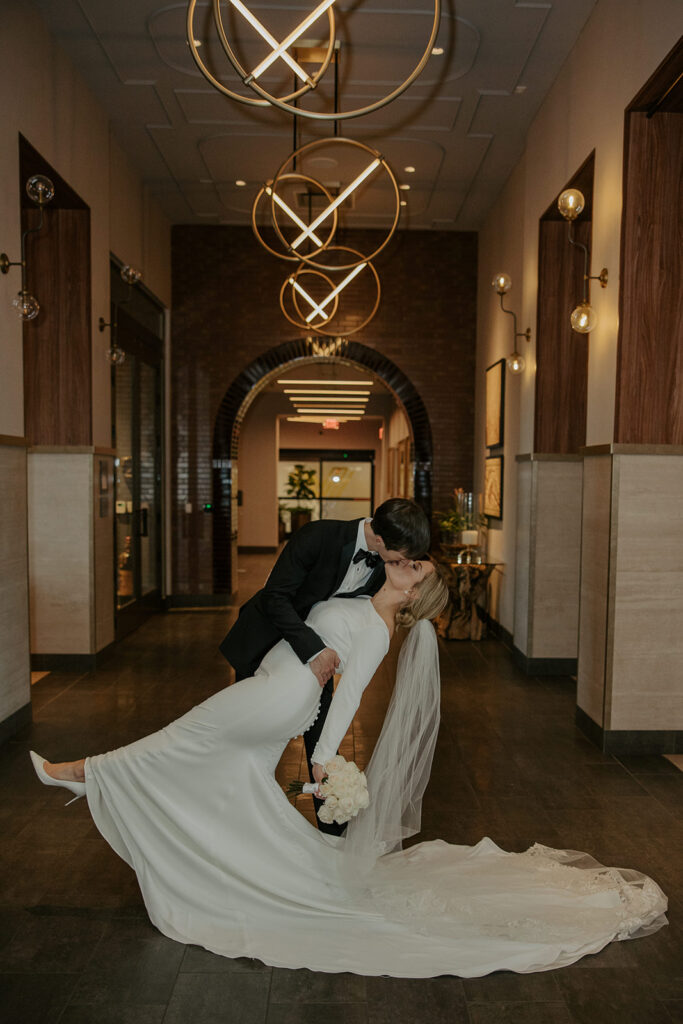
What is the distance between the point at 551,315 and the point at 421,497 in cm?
382

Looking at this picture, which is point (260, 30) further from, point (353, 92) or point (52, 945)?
point (353, 92)

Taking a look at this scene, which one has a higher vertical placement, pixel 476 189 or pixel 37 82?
pixel 476 189

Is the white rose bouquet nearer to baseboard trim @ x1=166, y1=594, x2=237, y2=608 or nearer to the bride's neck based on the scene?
the bride's neck

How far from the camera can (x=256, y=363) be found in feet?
32.7

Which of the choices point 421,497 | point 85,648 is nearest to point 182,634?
point 85,648

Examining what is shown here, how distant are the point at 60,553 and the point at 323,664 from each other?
4.20 metres

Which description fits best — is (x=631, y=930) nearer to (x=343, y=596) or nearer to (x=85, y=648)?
(x=343, y=596)

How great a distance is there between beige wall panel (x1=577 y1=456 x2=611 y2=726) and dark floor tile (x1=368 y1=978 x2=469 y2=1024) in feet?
8.35

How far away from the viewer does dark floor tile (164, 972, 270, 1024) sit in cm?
228

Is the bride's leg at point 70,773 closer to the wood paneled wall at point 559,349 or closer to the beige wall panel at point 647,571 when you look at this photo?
the beige wall panel at point 647,571

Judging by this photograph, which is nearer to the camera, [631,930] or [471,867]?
[631,930]

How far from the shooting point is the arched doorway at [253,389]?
32.6 ft

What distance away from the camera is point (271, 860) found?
2.74 m

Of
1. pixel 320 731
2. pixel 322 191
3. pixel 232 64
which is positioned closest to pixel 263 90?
pixel 232 64
